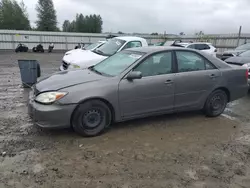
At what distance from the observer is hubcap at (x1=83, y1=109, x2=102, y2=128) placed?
4172 millimetres

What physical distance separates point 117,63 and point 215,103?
7.95 feet

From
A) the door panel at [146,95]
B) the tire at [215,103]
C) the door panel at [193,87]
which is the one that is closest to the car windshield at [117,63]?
the door panel at [146,95]

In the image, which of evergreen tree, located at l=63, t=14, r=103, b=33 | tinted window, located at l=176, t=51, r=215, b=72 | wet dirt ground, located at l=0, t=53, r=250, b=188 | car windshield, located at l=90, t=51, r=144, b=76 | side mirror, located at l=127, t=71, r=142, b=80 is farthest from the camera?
evergreen tree, located at l=63, t=14, r=103, b=33

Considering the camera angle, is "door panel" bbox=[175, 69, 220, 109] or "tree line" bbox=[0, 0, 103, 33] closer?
"door panel" bbox=[175, 69, 220, 109]

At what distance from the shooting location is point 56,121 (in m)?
3.96

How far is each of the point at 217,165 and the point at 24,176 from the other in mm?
2646

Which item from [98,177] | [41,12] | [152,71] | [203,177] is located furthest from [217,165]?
[41,12]

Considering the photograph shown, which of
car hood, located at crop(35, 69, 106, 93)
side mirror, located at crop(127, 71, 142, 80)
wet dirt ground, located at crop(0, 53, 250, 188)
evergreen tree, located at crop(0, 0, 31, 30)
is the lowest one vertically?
wet dirt ground, located at crop(0, 53, 250, 188)

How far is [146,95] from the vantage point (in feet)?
15.1

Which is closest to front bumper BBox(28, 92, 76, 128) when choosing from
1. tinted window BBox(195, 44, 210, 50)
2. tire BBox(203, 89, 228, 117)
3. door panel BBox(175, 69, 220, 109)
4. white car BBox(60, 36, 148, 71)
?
door panel BBox(175, 69, 220, 109)

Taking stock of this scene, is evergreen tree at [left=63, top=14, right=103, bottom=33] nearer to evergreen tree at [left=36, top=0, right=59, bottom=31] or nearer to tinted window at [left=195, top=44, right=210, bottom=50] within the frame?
evergreen tree at [left=36, top=0, right=59, bottom=31]

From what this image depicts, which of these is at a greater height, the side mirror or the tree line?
the tree line

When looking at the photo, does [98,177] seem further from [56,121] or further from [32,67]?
[32,67]

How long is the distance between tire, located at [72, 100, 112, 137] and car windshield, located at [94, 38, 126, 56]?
4704 mm
